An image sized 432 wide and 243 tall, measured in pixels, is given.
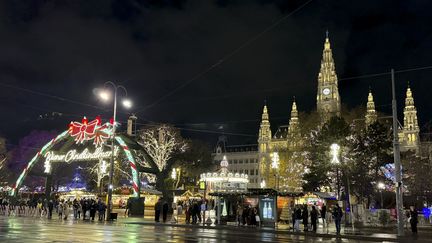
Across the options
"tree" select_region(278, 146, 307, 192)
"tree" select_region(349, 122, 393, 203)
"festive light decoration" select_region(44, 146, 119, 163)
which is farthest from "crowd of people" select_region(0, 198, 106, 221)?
"tree" select_region(278, 146, 307, 192)

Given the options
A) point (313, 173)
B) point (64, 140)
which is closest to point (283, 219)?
point (313, 173)

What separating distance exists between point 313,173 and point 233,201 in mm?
15566

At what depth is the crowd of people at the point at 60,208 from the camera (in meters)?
37.6

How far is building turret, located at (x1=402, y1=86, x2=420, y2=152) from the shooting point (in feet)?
449

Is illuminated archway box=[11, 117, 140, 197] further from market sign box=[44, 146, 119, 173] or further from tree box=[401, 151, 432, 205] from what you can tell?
tree box=[401, 151, 432, 205]

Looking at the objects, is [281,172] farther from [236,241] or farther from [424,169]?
[236,241]

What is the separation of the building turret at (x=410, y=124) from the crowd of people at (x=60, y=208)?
11595 cm

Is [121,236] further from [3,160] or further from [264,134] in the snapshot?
[264,134]

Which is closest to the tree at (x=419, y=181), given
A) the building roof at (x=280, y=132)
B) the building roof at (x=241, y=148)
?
the building roof at (x=280, y=132)

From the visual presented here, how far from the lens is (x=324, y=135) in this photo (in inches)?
2058

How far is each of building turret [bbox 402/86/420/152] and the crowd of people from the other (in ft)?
380

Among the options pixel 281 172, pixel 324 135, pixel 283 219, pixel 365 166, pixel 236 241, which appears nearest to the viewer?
pixel 236 241

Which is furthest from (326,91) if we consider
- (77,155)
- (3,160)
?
(77,155)

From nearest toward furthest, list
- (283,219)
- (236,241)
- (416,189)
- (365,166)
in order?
1. (236,241)
2. (283,219)
3. (365,166)
4. (416,189)
